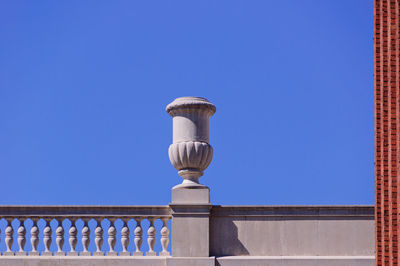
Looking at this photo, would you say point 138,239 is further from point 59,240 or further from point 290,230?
point 290,230

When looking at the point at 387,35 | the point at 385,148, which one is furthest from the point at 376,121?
the point at 387,35

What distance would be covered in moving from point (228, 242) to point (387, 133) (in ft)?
18.4

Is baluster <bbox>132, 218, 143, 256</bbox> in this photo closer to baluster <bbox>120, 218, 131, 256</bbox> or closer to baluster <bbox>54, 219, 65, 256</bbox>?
baluster <bbox>120, 218, 131, 256</bbox>

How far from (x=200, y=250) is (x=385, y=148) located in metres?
5.57

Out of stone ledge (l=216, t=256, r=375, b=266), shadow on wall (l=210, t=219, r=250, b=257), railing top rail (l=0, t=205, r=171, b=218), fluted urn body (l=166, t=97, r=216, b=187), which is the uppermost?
fluted urn body (l=166, t=97, r=216, b=187)

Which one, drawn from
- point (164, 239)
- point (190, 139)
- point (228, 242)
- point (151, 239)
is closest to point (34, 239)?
point (151, 239)

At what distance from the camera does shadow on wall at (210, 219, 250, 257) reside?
15.7m

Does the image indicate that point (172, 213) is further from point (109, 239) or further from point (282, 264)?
point (282, 264)

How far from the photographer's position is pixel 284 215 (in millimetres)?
15758

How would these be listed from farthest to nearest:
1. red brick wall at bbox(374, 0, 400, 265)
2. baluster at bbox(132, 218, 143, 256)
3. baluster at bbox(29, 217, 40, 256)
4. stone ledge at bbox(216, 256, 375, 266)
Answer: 1. baluster at bbox(29, 217, 40, 256)
2. baluster at bbox(132, 218, 143, 256)
3. stone ledge at bbox(216, 256, 375, 266)
4. red brick wall at bbox(374, 0, 400, 265)

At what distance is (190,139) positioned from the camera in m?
15.7

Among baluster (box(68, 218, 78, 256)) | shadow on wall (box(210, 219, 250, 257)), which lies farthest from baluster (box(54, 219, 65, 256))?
shadow on wall (box(210, 219, 250, 257))

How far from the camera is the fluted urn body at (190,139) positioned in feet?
51.2

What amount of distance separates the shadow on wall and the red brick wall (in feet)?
16.4
